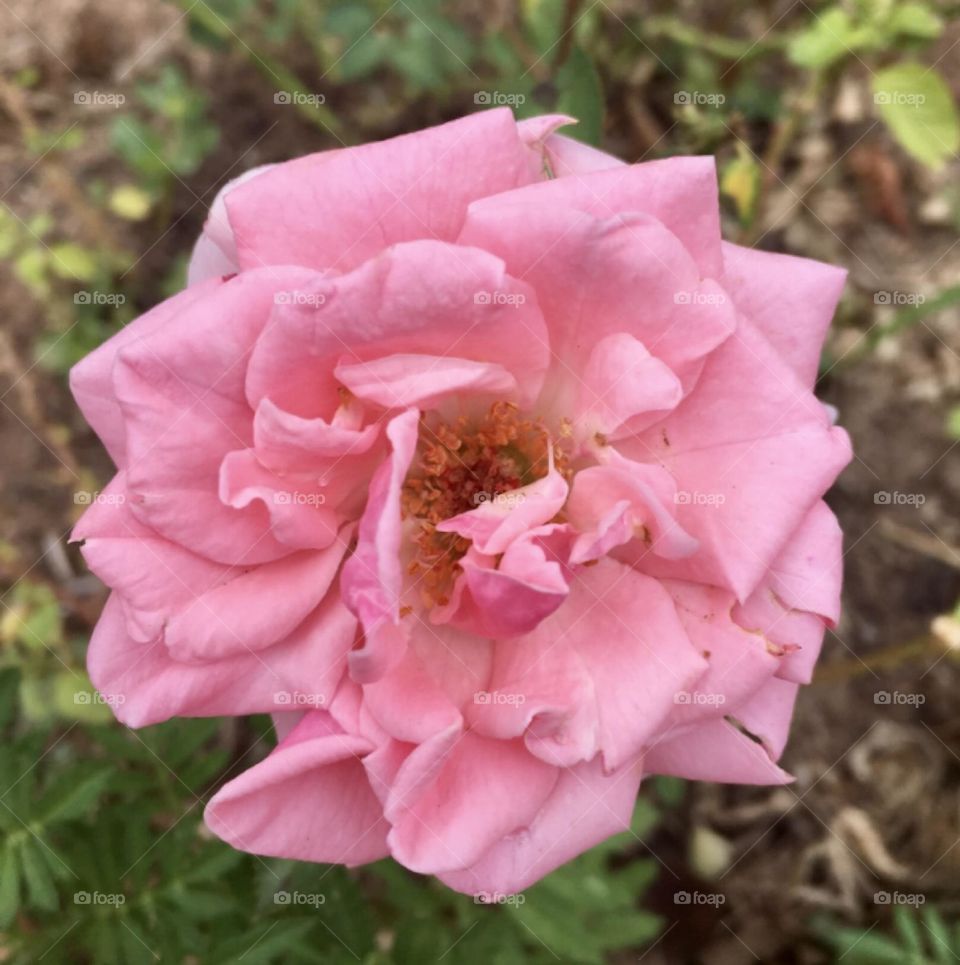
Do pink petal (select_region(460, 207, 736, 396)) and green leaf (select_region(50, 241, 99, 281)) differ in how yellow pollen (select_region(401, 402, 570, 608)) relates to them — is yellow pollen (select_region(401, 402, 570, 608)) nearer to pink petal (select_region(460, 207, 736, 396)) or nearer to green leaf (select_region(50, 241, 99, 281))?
pink petal (select_region(460, 207, 736, 396))

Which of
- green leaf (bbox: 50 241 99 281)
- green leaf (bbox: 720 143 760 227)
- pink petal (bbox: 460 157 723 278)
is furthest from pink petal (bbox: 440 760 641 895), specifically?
green leaf (bbox: 50 241 99 281)

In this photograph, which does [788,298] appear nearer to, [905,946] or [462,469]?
[462,469]

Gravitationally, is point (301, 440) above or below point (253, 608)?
above

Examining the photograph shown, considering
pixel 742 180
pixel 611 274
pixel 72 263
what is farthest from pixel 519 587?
pixel 72 263

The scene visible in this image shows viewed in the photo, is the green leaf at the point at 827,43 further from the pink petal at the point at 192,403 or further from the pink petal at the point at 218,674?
the pink petal at the point at 218,674

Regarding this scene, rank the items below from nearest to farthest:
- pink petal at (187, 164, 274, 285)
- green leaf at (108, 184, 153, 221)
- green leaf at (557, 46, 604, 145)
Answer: pink petal at (187, 164, 274, 285)
green leaf at (557, 46, 604, 145)
green leaf at (108, 184, 153, 221)

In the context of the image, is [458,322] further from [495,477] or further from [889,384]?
[889,384]

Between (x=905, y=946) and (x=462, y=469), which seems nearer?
(x=462, y=469)

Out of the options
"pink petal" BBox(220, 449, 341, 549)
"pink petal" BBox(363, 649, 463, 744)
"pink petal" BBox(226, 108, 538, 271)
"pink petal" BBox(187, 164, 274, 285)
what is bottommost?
"pink petal" BBox(363, 649, 463, 744)

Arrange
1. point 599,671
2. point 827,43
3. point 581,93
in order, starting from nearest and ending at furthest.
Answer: point 599,671 → point 581,93 → point 827,43
